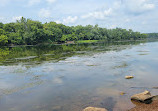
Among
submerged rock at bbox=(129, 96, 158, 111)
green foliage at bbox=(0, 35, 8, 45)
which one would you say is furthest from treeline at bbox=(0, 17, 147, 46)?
submerged rock at bbox=(129, 96, 158, 111)

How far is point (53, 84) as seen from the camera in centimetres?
1422

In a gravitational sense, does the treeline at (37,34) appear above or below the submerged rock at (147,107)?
above

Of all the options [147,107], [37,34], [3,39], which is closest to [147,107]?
[147,107]

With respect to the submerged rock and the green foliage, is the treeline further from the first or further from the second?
the submerged rock

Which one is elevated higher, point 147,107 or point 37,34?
point 37,34

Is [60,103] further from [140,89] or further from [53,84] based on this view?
[140,89]

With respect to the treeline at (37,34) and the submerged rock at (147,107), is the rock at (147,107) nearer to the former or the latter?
the submerged rock at (147,107)

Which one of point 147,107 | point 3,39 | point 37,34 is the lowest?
point 147,107

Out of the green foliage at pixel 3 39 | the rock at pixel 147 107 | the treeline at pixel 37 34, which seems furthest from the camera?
the treeline at pixel 37 34

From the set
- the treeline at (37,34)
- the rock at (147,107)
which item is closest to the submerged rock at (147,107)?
the rock at (147,107)

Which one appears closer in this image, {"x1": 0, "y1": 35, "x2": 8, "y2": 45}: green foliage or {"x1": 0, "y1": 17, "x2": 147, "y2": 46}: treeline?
{"x1": 0, "y1": 35, "x2": 8, "y2": 45}: green foliage

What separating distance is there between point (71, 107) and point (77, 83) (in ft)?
16.3

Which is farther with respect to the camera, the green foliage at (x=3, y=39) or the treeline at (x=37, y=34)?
the treeline at (x=37, y=34)

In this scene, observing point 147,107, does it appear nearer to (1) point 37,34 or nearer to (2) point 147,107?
(2) point 147,107
